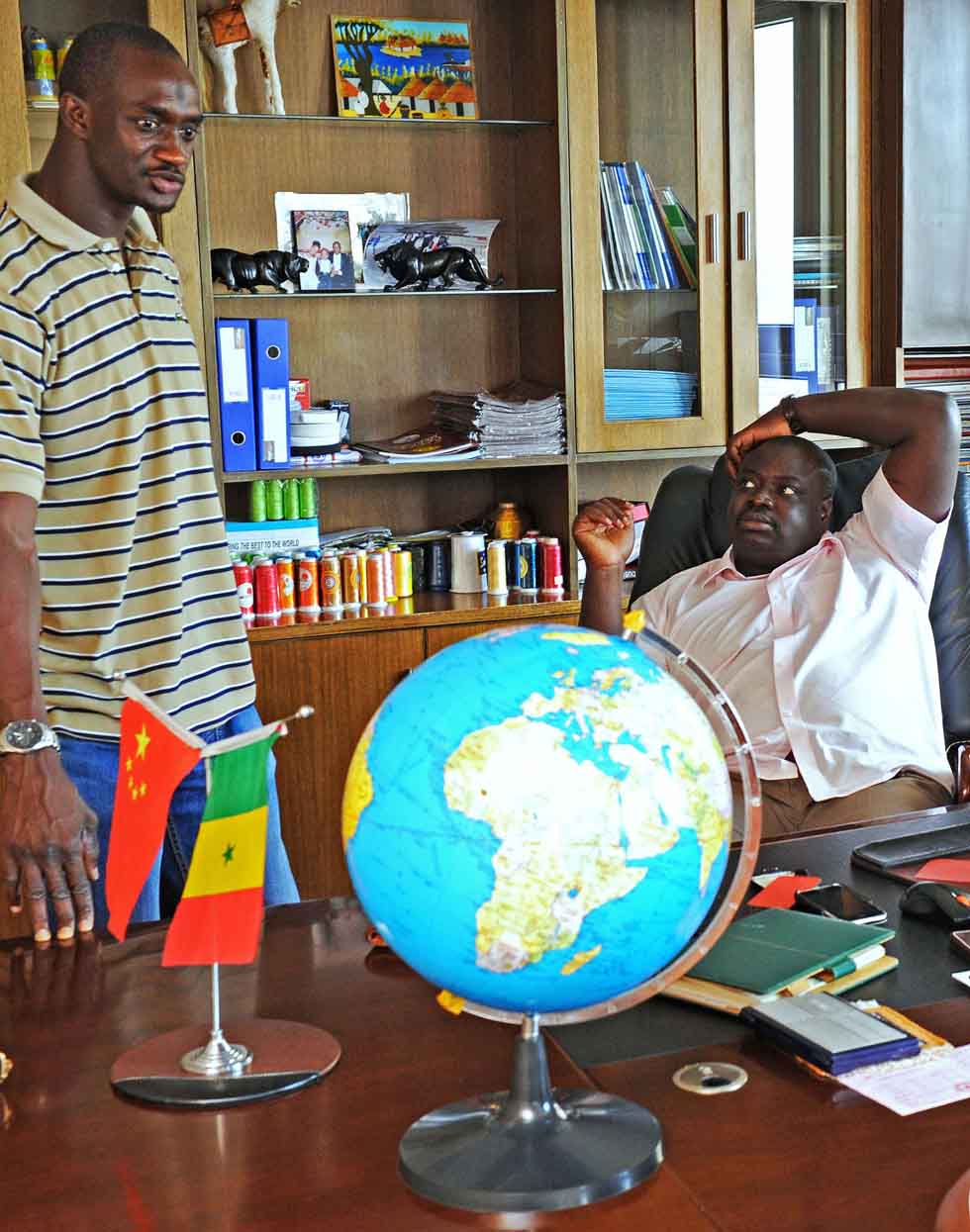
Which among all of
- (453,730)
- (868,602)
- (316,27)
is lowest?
(868,602)

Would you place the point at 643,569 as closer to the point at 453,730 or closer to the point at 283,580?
the point at 283,580

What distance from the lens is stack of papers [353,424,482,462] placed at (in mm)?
3488

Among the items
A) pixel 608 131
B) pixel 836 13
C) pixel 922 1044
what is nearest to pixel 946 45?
pixel 836 13

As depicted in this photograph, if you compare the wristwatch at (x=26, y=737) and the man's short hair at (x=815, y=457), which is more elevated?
the man's short hair at (x=815, y=457)

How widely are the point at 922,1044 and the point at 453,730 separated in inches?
21.0

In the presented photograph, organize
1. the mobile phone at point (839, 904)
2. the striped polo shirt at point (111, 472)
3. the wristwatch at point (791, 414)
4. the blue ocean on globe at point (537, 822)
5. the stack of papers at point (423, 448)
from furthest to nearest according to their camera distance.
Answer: the stack of papers at point (423, 448), the wristwatch at point (791, 414), the striped polo shirt at point (111, 472), the mobile phone at point (839, 904), the blue ocean on globe at point (537, 822)

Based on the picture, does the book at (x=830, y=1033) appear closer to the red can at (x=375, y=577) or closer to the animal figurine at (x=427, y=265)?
the red can at (x=375, y=577)

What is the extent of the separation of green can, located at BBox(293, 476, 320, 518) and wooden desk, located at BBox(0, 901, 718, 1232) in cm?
204

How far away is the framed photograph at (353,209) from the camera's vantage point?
11.7 ft

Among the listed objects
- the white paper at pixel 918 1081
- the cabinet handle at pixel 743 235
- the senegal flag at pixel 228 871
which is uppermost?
the cabinet handle at pixel 743 235

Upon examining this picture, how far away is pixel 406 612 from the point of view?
3363 mm

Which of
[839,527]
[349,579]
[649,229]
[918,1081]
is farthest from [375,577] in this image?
[918,1081]

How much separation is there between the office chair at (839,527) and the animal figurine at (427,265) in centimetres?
95

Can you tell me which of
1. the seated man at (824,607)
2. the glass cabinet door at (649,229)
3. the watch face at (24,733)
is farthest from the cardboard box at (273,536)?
the watch face at (24,733)
